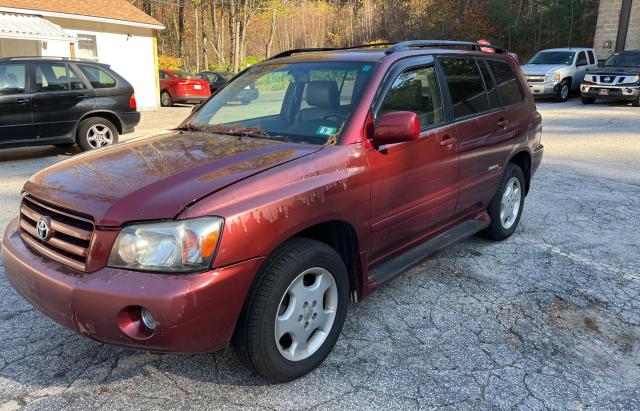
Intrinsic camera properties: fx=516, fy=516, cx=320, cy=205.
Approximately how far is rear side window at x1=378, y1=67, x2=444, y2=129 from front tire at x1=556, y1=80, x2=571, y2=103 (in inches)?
676

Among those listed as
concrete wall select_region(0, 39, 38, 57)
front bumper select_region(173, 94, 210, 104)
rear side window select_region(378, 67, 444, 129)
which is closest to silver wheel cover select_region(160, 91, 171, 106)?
front bumper select_region(173, 94, 210, 104)

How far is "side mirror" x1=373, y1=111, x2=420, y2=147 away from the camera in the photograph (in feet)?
9.86

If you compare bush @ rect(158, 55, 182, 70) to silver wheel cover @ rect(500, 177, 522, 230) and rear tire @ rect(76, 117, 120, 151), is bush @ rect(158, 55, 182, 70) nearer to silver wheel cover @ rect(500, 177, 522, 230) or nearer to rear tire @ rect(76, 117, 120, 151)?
rear tire @ rect(76, 117, 120, 151)

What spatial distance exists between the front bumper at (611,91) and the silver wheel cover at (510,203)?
14.3 metres

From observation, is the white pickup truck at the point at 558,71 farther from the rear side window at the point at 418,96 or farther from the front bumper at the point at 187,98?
the rear side window at the point at 418,96

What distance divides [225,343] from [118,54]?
679 inches

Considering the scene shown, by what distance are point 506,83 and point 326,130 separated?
2594mm

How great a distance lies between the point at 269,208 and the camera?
98.5 inches

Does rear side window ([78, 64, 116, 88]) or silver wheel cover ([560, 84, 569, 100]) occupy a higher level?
rear side window ([78, 64, 116, 88])

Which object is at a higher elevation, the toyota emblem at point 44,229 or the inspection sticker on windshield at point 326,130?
the inspection sticker on windshield at point 326,130

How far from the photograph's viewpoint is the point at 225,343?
96.9 inches

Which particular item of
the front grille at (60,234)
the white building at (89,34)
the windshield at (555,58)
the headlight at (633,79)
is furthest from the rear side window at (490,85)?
the windshield at (555,58)

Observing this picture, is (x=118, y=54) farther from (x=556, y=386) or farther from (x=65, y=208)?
(x=556, y=386)

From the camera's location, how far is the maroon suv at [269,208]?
7.61 feet
